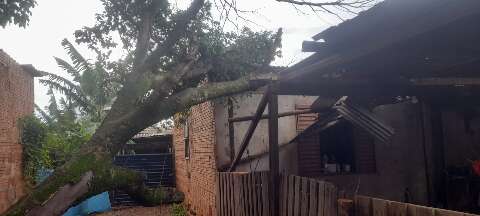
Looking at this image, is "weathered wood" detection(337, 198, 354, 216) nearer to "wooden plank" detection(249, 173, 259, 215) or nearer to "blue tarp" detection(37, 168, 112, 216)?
"wooden plank" detection(249, 173, 259, 215)

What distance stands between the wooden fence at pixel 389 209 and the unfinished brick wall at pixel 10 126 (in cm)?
1015

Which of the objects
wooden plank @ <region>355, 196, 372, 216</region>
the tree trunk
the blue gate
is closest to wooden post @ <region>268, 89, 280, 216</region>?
wooden plank @ <region>355, 196, 372, 216</region>

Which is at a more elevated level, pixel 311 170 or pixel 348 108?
pixel 348 108

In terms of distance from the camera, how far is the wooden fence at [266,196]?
15.2 feet

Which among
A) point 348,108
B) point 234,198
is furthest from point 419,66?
point 234,198

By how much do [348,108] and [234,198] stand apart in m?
2.78

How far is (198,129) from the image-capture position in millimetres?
12305

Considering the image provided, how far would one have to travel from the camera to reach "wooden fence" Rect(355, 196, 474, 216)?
3208 millimetres

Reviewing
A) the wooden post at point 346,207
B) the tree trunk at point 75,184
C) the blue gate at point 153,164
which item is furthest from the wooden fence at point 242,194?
the blue gate at point 153,164

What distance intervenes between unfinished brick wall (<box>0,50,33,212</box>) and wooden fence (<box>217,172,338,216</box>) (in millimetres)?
6454

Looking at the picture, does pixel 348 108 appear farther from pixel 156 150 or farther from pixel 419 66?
pixel 156 150

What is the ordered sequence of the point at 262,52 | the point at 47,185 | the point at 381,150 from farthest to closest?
the point at 381,150 < the point at 262,52 < the point at 47,185

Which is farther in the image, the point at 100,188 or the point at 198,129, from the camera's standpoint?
the point at 198,129

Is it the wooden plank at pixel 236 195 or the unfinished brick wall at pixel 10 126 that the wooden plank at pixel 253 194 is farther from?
the unfinished brick wall at pixel 10 126
